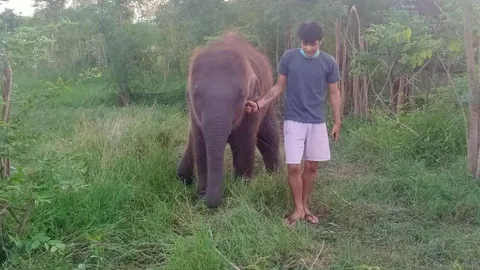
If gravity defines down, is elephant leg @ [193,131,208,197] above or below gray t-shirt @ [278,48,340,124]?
below

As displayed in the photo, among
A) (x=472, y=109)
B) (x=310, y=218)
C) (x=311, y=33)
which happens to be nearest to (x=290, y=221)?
(x=310, y=218)

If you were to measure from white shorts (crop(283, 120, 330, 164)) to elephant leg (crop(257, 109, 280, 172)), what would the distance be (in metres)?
1.76

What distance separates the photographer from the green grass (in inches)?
139

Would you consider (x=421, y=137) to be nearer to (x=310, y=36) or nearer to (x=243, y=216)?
(x=310, y=36)

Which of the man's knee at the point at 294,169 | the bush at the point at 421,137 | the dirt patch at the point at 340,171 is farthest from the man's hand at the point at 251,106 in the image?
the bush at the point at 421,137

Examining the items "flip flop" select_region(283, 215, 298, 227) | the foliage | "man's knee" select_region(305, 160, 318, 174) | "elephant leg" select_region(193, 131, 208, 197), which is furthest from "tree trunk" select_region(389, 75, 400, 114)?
"flip flop" select_region(283, 215, 298, 227)

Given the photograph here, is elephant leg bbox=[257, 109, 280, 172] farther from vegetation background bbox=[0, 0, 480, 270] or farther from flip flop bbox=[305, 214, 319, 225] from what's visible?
A: flip flop bbox=[305, 214, 319, 225]

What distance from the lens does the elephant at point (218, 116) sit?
14.6ft

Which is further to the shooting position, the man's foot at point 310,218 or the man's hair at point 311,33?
the man's foot at point 310,218

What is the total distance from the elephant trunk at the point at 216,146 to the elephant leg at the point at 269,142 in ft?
5.44

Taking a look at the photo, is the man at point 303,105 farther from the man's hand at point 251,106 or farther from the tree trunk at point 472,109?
the tree trunk at point 472,109

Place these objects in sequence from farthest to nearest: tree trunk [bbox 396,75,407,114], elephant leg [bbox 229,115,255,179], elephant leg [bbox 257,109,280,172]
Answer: tree trunk [bbox 396,75,407,114], elephant leg [bbox 257,109,280,172], elephant leg [bbox 229,115,255,179]

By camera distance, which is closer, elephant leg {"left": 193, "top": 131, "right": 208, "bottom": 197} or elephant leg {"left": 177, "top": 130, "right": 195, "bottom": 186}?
elephant leg {"left": 193, "top": 131, "right": 208, "bottom": 197}

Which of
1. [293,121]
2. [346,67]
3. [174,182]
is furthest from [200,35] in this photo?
[293,121]
